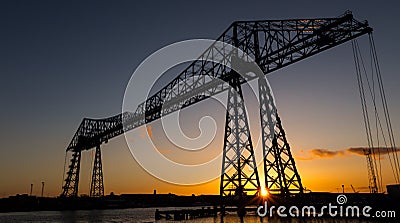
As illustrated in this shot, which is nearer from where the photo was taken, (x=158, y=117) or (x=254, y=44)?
(x=254, y=44)

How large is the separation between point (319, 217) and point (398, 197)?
305 inches

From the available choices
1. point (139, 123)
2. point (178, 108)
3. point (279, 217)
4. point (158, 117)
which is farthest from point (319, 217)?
point (139, 123)

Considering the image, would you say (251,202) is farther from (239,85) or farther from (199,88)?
(199,88)

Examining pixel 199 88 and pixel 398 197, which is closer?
pixel 398 197

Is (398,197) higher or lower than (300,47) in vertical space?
lower

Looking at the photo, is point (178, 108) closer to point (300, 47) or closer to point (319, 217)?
point (300, 47)

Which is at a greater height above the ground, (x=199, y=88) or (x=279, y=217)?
(x=199, y=88)

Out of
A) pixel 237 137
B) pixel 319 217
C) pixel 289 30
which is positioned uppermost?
pixel 289 30

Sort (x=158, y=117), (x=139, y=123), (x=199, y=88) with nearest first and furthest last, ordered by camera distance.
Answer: (x=199, y=88) → (x=158, y=117) → (x=139, y=123)

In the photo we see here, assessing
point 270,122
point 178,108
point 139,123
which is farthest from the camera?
point 139,123

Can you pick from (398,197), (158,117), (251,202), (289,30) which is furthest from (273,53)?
(158,117)

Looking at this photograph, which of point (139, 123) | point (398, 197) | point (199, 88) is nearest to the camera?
point (398, 197)

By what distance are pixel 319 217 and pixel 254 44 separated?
751 inches

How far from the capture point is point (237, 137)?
36625 millimetres
